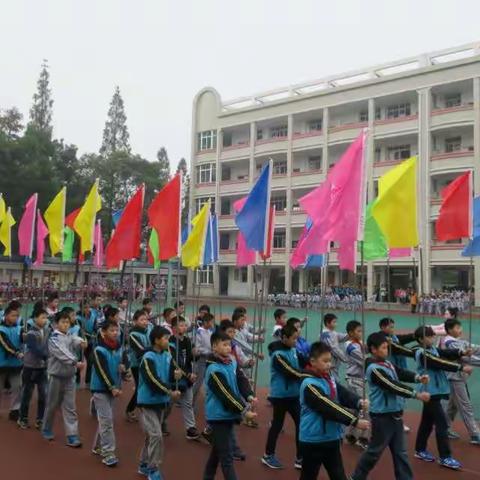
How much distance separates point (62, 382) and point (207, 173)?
39.4m

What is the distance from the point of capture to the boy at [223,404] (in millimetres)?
4980

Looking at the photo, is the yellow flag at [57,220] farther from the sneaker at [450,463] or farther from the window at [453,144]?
the window at [453,144]

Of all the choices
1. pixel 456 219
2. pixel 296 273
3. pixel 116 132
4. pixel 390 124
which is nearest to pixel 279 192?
pixel 296 273

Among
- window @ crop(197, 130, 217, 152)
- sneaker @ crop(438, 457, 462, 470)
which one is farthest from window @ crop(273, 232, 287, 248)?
sneaker @ crop(438, 457, 462, 470)

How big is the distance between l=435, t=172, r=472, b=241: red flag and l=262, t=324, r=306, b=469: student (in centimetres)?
325

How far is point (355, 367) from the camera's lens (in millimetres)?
7086

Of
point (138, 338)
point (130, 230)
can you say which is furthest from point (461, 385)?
point (130, 230)

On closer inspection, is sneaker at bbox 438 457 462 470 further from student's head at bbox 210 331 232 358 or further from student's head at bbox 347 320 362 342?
student's head at bbox 210 331 232 358

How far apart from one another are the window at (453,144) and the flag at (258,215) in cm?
3059

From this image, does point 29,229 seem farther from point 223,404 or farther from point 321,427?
point 321,427

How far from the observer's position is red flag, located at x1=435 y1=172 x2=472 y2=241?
8.05 m

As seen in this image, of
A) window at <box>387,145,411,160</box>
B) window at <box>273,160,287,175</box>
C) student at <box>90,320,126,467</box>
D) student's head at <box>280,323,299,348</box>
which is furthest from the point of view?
window at <box>273,160,287,175</box>

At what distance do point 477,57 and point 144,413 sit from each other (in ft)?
107

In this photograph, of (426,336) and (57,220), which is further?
(57,220)
